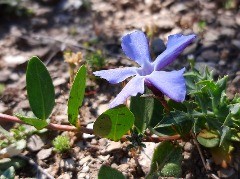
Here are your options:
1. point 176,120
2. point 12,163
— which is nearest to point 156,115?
point 176,120

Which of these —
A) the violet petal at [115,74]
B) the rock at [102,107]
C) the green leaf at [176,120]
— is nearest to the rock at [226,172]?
the green leaf at [176,120]

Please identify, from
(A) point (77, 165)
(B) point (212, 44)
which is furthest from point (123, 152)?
(B) point (212, 44)

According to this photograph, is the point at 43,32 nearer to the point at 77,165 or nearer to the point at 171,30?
the point at 171,30

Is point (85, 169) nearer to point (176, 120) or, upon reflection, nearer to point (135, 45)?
point (176, 120)

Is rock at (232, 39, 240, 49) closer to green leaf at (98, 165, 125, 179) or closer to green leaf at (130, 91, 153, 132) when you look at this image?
green leaf at (130, 91, 153, 132)

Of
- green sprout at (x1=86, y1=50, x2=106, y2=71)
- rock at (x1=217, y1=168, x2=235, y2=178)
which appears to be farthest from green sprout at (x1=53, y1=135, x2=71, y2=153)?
rock at (x1=217, y1=168, x2=235, y2=178)

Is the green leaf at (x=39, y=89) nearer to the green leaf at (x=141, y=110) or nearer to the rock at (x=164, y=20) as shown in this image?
the green leaf at (x=141, y=110)

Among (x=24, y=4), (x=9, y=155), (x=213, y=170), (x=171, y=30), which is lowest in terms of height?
(x=213, y=170)
